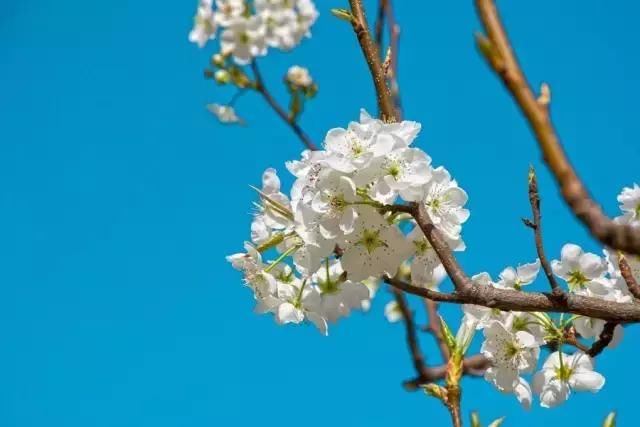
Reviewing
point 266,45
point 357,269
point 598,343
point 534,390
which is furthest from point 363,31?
point 266,45

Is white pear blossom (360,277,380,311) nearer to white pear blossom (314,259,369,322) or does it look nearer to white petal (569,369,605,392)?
white pear blossom (314,259,369,322)

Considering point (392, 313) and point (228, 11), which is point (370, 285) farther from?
point (392, 313)

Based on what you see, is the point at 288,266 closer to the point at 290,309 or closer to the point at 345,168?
the point at 290,309

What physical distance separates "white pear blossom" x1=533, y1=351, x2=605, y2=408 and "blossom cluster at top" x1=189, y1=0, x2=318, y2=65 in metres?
2.82

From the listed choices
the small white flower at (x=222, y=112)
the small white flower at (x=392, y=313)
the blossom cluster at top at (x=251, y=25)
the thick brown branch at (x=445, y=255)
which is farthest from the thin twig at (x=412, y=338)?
the small white flower at (x=222, y=112)

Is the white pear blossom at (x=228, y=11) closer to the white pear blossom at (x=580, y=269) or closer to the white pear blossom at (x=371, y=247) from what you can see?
the white pear blossom at (x=580, y=269)

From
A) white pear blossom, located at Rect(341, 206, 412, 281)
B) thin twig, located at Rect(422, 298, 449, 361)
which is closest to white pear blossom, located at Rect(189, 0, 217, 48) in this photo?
thin twig, located at Rect(422, 298, 449, 361)

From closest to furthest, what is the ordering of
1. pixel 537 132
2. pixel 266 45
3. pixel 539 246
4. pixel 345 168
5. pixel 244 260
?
1. pixel 537 132
2. pixel 539 246
3. pixel 345 168
4. pixel 244 260
5. pixel 266 45

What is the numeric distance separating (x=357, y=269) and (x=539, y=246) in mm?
340

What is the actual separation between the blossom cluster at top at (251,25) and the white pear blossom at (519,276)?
9.07 ft

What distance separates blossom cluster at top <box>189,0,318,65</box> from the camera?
4223 millimetres

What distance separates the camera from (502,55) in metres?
0.51

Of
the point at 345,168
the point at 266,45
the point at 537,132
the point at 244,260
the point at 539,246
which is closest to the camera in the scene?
the point at 537,132

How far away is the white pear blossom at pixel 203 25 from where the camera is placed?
4582 millimetres
